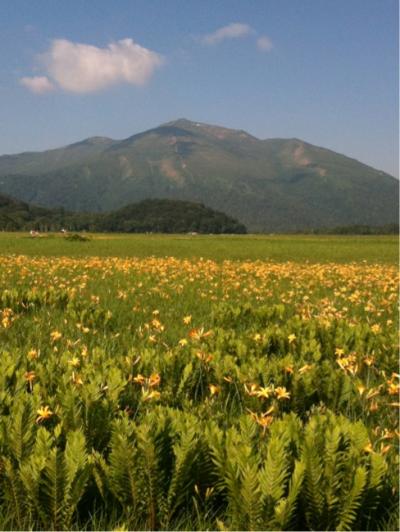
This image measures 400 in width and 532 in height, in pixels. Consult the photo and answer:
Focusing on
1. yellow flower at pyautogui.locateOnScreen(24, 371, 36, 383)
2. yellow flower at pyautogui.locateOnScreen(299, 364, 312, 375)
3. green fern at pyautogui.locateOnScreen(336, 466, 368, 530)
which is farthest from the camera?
yellow flower at pyautogui.locateOnScreen(299, 364, 312, 375)

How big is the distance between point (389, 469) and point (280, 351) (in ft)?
9.21

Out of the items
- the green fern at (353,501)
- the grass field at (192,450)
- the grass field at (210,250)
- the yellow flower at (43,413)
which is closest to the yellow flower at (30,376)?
the grass field at (192,450)

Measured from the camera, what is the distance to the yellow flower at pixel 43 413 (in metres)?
2.75

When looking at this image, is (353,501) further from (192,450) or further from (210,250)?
(210,250)

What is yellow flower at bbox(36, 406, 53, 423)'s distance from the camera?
2.75 meters

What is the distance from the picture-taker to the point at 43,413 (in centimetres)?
275

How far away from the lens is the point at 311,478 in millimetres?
2256

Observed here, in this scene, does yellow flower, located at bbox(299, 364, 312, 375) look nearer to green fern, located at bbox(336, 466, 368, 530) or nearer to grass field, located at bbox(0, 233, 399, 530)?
grass field, located at bbox(0, 233, 399, 530)

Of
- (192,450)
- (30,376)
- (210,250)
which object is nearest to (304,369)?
(192,450)

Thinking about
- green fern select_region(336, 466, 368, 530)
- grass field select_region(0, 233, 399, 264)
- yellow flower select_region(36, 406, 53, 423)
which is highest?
grass field select_region(0, 233, 399, 264)

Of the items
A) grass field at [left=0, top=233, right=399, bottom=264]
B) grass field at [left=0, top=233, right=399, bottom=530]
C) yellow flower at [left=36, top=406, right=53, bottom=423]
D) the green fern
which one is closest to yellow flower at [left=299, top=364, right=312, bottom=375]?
grass field at [left=0, top=233, right=399, bottom=530]

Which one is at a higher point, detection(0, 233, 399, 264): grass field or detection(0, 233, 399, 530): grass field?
detection(0, 233, 399, 264): grass field

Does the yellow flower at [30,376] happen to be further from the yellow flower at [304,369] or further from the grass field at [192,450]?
the yellow flower at [304,369]

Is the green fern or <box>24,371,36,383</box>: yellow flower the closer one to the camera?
the green fern
